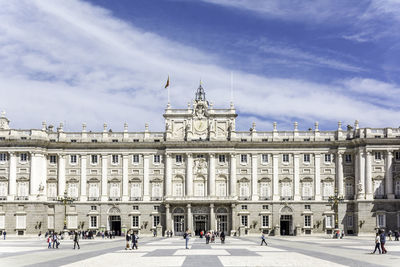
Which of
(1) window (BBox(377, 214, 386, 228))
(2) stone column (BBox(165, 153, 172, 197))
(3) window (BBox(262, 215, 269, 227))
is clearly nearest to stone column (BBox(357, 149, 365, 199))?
(1) window (BBox(377, 214, 386, 228))

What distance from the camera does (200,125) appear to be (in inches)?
3428

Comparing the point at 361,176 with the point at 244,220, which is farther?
the point at 244,220

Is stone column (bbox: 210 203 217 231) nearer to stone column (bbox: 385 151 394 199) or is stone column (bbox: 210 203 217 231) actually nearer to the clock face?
the clock face

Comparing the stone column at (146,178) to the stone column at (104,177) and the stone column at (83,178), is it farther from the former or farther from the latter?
the stone column at (83,178)

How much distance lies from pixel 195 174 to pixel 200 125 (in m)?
7.65

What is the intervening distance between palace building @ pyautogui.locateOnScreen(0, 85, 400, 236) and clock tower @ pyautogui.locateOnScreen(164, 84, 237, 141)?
0.51 ft

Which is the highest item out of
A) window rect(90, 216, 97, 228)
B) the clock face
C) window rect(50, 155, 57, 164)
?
the clock face

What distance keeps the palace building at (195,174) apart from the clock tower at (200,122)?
0.51 feet

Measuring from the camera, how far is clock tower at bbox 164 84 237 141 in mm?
86875

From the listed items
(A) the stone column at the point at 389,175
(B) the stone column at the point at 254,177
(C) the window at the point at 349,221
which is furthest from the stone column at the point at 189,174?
(A) the stone column at the point at 389,175

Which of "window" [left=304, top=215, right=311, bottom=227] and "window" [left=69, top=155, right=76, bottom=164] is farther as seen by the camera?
"window" [left=69, top=155, right=76, bottom=164]

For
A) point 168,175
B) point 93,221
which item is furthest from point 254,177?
point 93,221

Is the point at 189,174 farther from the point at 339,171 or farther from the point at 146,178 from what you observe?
the point at 339,171

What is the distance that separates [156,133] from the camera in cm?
8750
